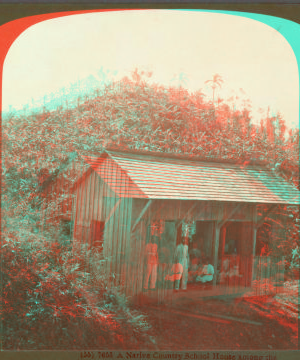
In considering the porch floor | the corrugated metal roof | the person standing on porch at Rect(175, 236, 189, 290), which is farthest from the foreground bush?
the corrugated metal roof

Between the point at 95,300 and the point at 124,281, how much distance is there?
0.24 m

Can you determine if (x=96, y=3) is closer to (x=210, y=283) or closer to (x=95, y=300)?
(x=95, y=300)

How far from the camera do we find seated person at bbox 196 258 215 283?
2.22 metres

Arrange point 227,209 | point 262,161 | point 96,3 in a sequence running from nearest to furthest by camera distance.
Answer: point 96,3 → point 227,209 → point 262,161

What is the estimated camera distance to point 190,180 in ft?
7.28

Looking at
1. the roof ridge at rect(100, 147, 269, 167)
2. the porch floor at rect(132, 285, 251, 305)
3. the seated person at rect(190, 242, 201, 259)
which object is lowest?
the porch floor at rect(132, 285, 251, 305)

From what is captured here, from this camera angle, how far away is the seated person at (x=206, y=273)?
2225 mm

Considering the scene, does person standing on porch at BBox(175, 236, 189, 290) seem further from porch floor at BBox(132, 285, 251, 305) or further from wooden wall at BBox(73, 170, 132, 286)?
wooden wall at BBox(73, 170, 132, 286)

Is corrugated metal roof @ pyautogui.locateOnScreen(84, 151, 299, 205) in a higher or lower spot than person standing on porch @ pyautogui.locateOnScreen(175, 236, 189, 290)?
higher

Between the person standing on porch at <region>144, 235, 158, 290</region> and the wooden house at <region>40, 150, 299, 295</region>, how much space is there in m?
0.04

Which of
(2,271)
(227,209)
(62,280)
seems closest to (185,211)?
(227,209)

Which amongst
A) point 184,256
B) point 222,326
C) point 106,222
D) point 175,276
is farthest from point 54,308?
point 222,326

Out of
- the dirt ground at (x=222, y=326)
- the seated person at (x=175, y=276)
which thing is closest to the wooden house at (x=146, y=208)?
the seated person at (x=175, y=276)

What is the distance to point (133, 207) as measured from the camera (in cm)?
207
